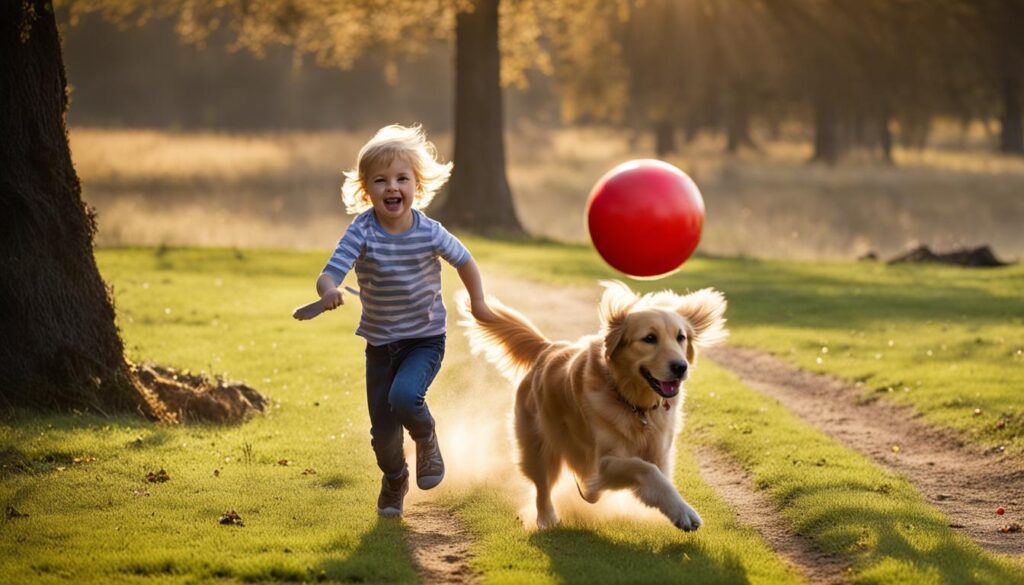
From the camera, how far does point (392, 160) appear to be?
7500 mm

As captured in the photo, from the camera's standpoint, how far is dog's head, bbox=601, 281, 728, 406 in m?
7.21

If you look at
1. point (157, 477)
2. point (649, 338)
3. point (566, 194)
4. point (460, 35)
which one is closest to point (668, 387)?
point (649, 338)

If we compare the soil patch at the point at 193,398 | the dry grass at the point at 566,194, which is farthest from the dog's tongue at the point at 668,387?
the dry grass at the point at 566,194

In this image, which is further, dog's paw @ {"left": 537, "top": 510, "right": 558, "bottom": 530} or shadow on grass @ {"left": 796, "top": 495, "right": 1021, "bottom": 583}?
dog's paw @ {"left": 537, "top": 510, "right": 558, "bottom": 530}

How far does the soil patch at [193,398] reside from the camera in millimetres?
11336

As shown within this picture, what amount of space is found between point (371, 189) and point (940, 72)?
148 ft

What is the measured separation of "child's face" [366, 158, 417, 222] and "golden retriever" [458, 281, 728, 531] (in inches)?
51.8

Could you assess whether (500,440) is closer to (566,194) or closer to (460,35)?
(460,35)

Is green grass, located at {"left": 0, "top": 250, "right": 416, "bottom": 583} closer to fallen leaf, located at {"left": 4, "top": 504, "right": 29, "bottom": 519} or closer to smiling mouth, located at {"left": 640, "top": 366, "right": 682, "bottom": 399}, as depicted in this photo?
fallen leaf, located at {"left": 4, "top": 504, "right": 29, "bottom": 519}

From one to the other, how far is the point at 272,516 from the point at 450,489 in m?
1.54

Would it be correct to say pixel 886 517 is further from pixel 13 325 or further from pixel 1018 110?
pixel 1018 110

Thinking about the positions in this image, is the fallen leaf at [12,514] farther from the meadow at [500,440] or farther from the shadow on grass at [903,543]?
the shadow on grass at [903,543]

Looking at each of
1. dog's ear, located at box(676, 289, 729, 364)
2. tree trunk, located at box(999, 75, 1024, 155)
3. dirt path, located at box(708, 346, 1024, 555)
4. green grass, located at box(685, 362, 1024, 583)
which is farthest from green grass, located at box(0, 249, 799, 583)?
tree trunk, located at box(999, 75, 1024, 155)

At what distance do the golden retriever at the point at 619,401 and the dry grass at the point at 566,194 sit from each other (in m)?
22.1
